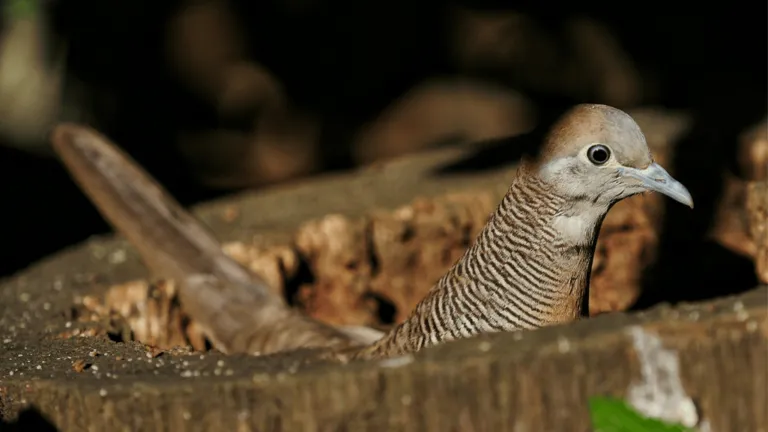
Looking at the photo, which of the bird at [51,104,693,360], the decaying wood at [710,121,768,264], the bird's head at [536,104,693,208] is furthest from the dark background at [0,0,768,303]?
the bird's head at [536,104,693,208]

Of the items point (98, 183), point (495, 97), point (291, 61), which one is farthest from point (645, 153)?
point (291, 61)

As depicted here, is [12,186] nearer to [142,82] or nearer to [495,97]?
[142,82]

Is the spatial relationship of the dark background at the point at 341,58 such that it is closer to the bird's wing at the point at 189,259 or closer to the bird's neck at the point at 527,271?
the bird's wing at the point at 189,259

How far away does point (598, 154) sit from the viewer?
351 cm

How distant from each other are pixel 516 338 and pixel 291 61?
8.25 meters

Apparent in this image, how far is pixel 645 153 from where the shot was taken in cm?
352

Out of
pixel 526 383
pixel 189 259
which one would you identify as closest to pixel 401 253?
pixel 189 259

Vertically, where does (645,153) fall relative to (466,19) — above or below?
below

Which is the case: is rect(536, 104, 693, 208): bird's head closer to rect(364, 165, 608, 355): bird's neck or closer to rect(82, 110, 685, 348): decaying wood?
rect(364, 165, 608, 355): bird's neck

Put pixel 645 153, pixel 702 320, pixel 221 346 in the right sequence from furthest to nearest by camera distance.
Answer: pixel 221 346 < pixel 645 153 < pixel 702 320

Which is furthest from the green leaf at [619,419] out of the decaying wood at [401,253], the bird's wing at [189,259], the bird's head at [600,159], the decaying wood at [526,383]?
the decaying wood at [401,253]

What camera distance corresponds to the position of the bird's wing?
4422 millimetres

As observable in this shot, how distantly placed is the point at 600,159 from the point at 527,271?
0.43m

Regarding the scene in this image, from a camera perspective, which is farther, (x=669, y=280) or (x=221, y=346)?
(x=669, y=280)
